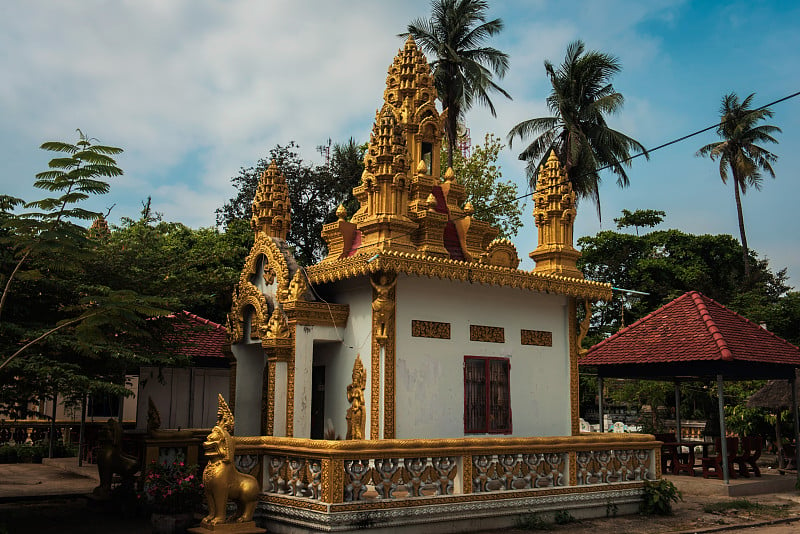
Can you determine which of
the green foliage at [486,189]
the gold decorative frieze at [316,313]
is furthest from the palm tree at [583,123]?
the gold decorative frieze at [316,313]

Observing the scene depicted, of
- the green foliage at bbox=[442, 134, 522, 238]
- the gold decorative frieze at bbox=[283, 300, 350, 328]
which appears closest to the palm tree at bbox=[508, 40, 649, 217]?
the green foliage at bbox=[442, 134, 522, 238]

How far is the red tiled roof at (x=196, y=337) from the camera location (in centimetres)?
1532

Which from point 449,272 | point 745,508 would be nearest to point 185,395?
point 449,272

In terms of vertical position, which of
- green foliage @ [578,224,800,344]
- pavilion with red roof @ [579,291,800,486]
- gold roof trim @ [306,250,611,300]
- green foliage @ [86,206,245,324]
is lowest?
pavilion with red roof @ [579,291,800,486]

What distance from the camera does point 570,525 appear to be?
37.7ft

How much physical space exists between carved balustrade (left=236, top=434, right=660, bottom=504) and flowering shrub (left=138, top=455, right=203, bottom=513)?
1171mm

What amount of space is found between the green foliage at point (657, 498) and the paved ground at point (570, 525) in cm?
23

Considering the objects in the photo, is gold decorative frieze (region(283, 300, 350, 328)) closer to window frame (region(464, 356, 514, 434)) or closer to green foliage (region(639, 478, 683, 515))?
window frame (region(464, 356, 514, 434))

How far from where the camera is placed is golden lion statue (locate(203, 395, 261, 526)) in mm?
9750

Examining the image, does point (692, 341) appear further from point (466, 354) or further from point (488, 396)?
point (466, 354)

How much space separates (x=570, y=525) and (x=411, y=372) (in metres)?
3.34

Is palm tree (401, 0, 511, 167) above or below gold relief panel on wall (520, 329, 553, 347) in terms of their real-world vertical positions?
above

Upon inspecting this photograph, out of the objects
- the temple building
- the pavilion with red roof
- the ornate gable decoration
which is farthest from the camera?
the pavilion with red roof

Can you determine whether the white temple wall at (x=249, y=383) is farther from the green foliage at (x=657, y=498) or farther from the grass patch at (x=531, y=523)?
the green foliage at (x=657, y=498)
